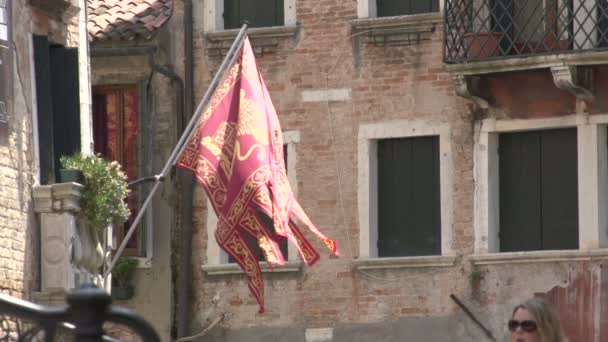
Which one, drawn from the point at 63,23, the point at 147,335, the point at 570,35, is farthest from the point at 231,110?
the point at 147,335

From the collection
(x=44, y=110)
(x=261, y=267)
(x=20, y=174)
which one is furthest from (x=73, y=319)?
(x=261, y=267)

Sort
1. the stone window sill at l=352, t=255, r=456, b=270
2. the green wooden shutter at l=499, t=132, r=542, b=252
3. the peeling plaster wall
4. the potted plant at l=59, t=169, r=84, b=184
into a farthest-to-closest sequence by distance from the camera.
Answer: the stone window sill at l=352, t=255, r=456, b=270, the green wooden shutter at l=499, t=132, r=542, b=252, the potted plant at l=59, t=169, r=84, b=184, the peeling plaster wall

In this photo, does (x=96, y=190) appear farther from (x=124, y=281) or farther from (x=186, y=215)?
(x=186, y=215)

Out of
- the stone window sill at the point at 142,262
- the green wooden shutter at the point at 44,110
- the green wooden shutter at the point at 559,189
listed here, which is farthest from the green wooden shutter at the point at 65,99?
the green wooden shutter at the point at 559,189

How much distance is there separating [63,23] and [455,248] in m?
6.31

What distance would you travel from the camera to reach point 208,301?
26375 mm

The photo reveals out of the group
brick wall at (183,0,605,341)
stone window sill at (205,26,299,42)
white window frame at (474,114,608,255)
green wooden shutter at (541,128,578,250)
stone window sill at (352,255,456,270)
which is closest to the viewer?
white window frame at (474,114,608,255)

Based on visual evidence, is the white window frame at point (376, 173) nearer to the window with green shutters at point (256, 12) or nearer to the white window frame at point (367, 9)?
the white window frame at point (367, 9)

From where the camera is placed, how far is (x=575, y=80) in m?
24.0

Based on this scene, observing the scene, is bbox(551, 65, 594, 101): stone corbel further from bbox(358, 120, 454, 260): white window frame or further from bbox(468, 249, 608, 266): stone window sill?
bbox(358, 120, 454, 260): white window frame

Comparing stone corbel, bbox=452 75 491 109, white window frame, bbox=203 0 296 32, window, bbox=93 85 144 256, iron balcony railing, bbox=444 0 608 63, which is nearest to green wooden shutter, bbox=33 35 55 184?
iron balcony railing, bbox=444 0 608 63

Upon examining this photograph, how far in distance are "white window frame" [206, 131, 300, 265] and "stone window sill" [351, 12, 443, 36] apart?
1.41m

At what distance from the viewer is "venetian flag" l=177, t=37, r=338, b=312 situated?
21.8 metres

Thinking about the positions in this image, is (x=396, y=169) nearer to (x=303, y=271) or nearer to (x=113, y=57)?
(x=303, y=271)
